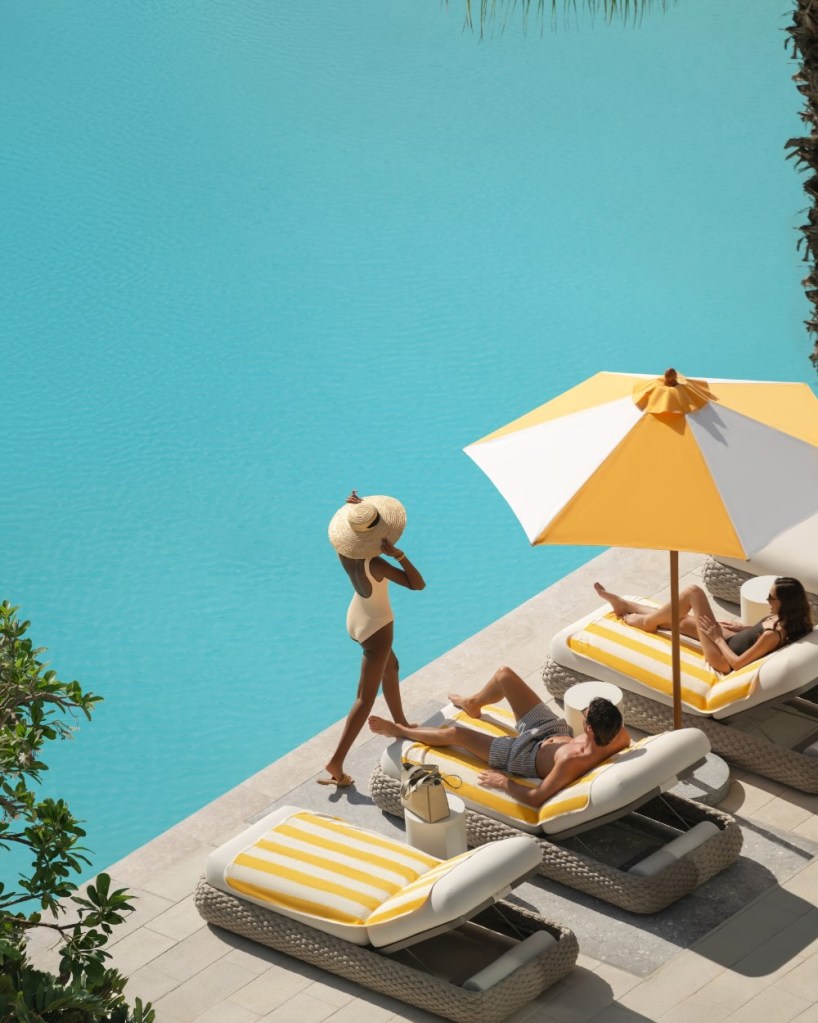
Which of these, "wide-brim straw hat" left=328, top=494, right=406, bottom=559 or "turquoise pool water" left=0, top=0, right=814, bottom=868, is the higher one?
"turquoise pool water" left=0, top=0, right=814, bottom=868

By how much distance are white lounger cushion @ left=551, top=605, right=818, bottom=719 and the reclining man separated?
722 millimetres

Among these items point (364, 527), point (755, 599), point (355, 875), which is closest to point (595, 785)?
point (355, 875)

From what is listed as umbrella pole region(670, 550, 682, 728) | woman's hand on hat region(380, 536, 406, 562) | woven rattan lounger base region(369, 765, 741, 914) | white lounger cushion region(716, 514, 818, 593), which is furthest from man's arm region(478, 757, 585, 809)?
white lounger cushion region(716, 514, 818, 593)

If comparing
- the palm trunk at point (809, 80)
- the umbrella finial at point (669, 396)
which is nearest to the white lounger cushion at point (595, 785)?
the umbrella finial at point (669, 396)

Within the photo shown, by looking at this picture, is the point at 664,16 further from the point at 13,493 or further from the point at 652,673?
the point at 652,673

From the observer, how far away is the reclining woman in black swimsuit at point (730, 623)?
831 cm

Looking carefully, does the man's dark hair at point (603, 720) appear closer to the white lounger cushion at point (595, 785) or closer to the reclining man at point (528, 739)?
the reclining man at point (528, 739)

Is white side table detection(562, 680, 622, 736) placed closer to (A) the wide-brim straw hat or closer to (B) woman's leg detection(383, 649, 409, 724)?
(B) woman's leg detection(383, 649, 409, 724)

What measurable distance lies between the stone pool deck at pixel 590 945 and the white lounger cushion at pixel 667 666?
446 mm

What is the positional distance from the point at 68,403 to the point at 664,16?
10589 millimetres

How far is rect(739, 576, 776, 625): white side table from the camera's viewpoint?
8.97 m

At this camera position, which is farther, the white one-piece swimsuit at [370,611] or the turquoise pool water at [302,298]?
the turquoise pool water at [302,298]

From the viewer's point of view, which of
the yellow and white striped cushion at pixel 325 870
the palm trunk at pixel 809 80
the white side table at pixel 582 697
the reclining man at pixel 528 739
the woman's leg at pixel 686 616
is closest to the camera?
the yellow and white striped cushion at pixel 325 870

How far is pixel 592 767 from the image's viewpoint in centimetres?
761
